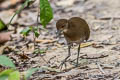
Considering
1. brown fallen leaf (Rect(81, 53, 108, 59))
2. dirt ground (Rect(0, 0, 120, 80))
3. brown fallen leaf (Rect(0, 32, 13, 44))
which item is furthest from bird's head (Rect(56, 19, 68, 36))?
brown fallen leaf (Rect(0, 32, 13, 44))

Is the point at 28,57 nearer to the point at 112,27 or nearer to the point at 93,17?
the point at 112,27

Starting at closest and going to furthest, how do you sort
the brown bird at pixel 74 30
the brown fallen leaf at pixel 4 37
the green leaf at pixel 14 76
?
the green leaf at pixel 14 76 → the brown bird at pixel 74 30 → the brown fallen leaf at pixel 4 37

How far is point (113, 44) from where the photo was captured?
20.1 ft

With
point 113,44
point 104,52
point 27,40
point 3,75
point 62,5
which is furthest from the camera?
point 62,5

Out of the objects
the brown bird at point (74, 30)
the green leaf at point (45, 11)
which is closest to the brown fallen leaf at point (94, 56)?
the brown bird at point (74, 30)

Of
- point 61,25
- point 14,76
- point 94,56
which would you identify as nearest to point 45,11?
point 61,25

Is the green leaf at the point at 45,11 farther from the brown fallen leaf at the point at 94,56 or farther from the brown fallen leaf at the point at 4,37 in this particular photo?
the brown fallen leaf at the point at 4,37

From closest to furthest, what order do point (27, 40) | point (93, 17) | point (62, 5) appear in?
point (27, 40)
point (93, 17)
point (62, 5)

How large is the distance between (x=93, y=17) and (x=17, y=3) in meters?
2.74

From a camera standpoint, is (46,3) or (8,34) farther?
(8,34)

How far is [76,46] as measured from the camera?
6344 millimetres

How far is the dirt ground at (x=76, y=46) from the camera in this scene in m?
4.76

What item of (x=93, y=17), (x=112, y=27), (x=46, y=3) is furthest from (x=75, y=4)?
(x=46, y=3)

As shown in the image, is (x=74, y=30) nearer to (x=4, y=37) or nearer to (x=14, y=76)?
(x=14, y=76)
